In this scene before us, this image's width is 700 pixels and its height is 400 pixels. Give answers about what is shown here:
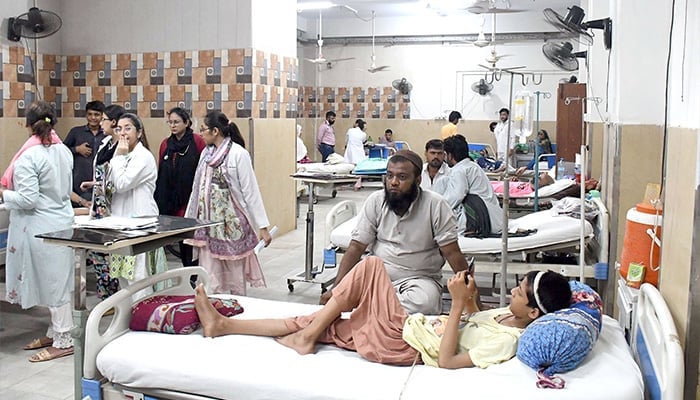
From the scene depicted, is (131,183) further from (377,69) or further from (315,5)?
(377,69)

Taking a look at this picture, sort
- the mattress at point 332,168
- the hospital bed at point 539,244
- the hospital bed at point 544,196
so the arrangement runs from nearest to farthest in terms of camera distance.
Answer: the hospital bed at point 539,244
the hospital bed at point 544,196
the mattress at point 332,168

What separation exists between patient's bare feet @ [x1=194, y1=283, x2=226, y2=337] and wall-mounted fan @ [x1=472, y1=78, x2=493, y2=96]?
12.1 metres

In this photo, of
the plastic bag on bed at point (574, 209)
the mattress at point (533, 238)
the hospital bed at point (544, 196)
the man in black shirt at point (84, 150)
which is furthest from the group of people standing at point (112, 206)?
the hospital bed at point (544, 196)

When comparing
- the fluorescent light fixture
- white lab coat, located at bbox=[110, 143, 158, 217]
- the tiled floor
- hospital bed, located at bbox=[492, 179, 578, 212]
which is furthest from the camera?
the fluorescent light fixture

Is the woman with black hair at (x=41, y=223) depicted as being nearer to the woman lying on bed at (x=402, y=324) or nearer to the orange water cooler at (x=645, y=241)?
the woman lying on bed at (x=402, y=324)

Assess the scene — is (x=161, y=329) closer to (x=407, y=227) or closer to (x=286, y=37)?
(x=407, y=227)

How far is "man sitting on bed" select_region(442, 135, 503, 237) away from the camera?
5355mm

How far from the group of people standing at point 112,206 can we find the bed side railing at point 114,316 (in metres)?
0.87

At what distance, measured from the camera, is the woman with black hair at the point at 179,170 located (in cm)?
533

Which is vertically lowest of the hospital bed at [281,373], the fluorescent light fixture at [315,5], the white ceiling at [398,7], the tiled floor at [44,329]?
the tiled floor at [44,329]

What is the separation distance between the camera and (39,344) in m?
4.51

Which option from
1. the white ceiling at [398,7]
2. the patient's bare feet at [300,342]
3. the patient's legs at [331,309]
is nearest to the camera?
the patient's bare feet at [300,342]

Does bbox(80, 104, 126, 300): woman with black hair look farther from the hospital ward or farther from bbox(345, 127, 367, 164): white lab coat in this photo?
bbox(345, 127, 367, 164): white lab coat

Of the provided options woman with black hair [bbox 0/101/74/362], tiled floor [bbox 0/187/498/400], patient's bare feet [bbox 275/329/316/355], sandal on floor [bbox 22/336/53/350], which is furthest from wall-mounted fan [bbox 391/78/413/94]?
patient's bare feet [bbox 275/329/316/355]
